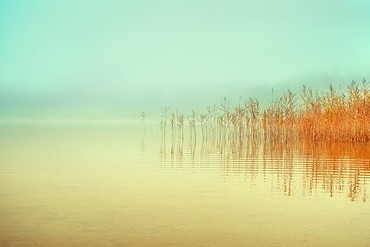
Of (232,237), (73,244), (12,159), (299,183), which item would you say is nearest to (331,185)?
(299,183)

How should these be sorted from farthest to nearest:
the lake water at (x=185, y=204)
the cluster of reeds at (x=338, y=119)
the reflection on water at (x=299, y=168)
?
the cluster of reeds at (x=338, y=119)
the reflection on water at (x=299, y=168)
the lake water at (x=185, y=204)

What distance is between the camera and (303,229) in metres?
4.07

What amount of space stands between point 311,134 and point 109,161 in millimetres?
9531

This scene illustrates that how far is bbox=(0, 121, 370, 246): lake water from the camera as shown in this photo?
12.5 ft

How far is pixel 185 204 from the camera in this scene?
517 cm

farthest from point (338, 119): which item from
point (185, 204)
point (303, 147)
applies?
point (185, 204)

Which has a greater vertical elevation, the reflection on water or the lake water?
the reflection on water

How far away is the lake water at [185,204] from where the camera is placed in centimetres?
382

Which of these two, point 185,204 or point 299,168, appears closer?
point 185,204

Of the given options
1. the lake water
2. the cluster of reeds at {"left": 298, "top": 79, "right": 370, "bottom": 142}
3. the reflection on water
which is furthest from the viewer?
the cluster of reeds at {"left": 298, "top": 79, "right": 370, "bottom": 142}

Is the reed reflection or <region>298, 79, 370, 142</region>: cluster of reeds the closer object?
the reed reflection

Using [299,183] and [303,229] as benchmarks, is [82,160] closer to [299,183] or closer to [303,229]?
[299,183]

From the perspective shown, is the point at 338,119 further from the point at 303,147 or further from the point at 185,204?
the point at 185,204

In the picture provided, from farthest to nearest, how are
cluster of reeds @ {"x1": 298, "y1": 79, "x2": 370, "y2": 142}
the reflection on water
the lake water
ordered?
cluster of reeds @ {"x1": 298, "y1": 79, "x2": 370, "y2": 142} → the reflection on water → the lake water
